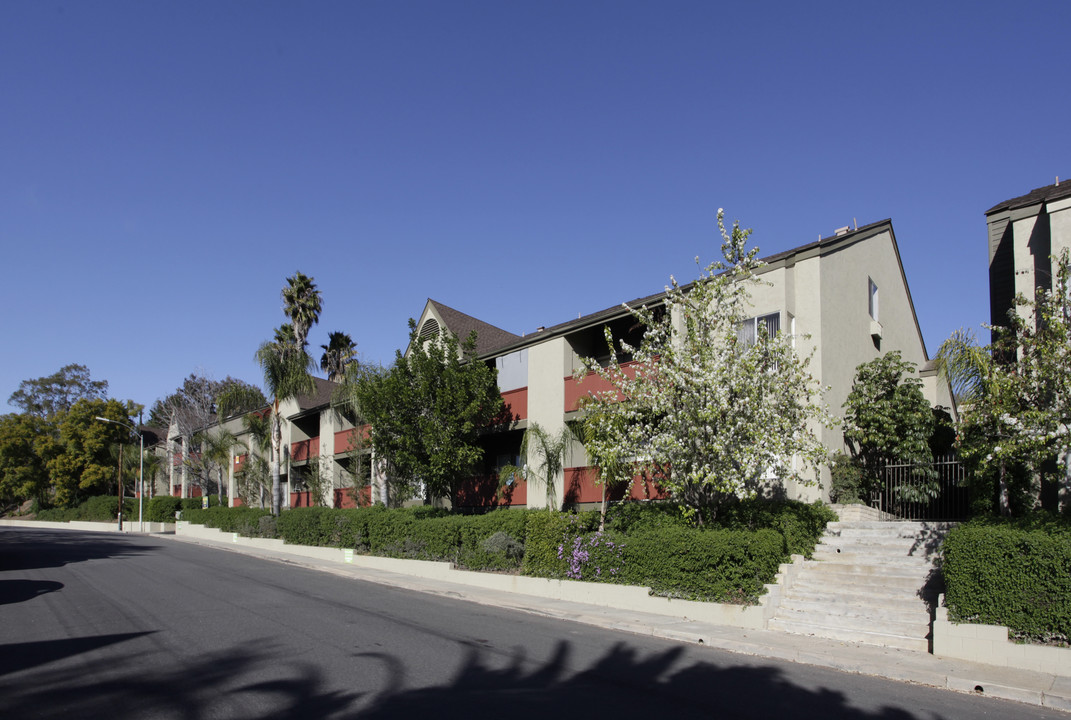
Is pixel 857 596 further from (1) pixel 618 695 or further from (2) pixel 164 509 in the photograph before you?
(2) pixel 164 509

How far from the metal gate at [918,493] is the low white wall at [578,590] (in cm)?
683

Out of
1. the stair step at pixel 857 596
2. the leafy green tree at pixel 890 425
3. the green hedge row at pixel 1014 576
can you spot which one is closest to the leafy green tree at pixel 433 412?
the leafy green tree at pixel 890 425

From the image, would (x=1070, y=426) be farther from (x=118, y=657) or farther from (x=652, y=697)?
(x=118, y=657)

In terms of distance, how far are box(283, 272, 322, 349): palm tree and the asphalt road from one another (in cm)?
2717

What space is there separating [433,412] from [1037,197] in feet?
53.6

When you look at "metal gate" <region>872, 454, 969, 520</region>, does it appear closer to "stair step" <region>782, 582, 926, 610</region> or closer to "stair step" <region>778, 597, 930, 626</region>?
"stair step" <region>782, 582, 926, 610</region>

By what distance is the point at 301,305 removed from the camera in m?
42.1

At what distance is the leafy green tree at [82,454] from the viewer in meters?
59.0

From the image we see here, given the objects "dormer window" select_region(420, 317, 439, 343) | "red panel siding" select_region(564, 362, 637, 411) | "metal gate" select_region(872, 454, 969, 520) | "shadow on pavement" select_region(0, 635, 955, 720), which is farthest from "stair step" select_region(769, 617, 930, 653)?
"dormer window" select_region(420, 317, 439, 343)

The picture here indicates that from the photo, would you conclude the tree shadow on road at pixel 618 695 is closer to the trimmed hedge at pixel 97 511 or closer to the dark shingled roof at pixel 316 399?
the dark shingled roof at pixel 316 399

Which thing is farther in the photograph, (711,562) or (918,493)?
(918,493)

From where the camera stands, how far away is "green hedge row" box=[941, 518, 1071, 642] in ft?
33.1

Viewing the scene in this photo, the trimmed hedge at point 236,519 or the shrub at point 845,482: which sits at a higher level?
the shrub at point 845,482

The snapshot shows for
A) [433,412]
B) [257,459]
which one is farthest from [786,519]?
[257,459]
